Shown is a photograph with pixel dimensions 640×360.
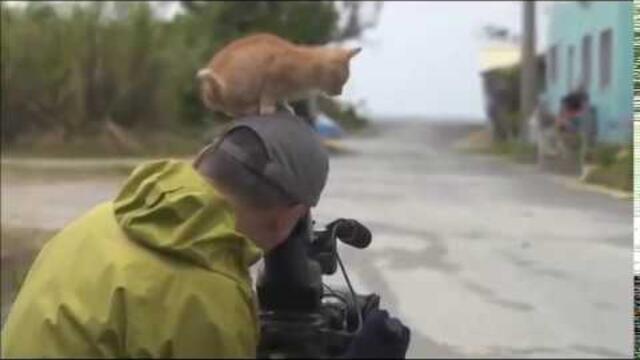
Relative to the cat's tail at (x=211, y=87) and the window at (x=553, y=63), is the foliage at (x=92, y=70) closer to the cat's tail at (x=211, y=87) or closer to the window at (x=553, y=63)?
the window at (x=553, y=63)

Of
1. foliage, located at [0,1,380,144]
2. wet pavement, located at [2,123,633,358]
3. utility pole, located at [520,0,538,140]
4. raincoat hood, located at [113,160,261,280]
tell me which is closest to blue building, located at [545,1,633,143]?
utility pole, located at [520,0,538,140]

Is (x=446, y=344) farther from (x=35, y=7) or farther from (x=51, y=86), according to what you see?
(x=35, y=7)

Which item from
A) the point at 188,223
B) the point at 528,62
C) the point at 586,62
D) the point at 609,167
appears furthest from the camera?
the point at 528,62

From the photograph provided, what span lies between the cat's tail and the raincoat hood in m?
0.13

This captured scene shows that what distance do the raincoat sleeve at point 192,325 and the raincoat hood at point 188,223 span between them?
0.12 ft

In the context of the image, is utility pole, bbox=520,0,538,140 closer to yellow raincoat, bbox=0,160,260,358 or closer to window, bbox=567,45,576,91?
window, bbox=567,45,576,91

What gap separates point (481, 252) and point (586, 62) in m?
19.6

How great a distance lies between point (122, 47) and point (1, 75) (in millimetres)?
2775

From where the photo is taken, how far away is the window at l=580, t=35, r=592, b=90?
2988cm

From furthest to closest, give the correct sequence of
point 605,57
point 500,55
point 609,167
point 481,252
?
point 500,55 → point 605,57 → point 609,167 → point 481,252

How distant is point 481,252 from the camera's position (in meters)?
11.7

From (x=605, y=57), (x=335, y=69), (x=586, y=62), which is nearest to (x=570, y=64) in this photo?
(x=586, y=62)

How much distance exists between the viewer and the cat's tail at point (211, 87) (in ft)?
5.62

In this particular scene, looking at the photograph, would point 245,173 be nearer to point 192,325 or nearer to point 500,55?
point 192,325
